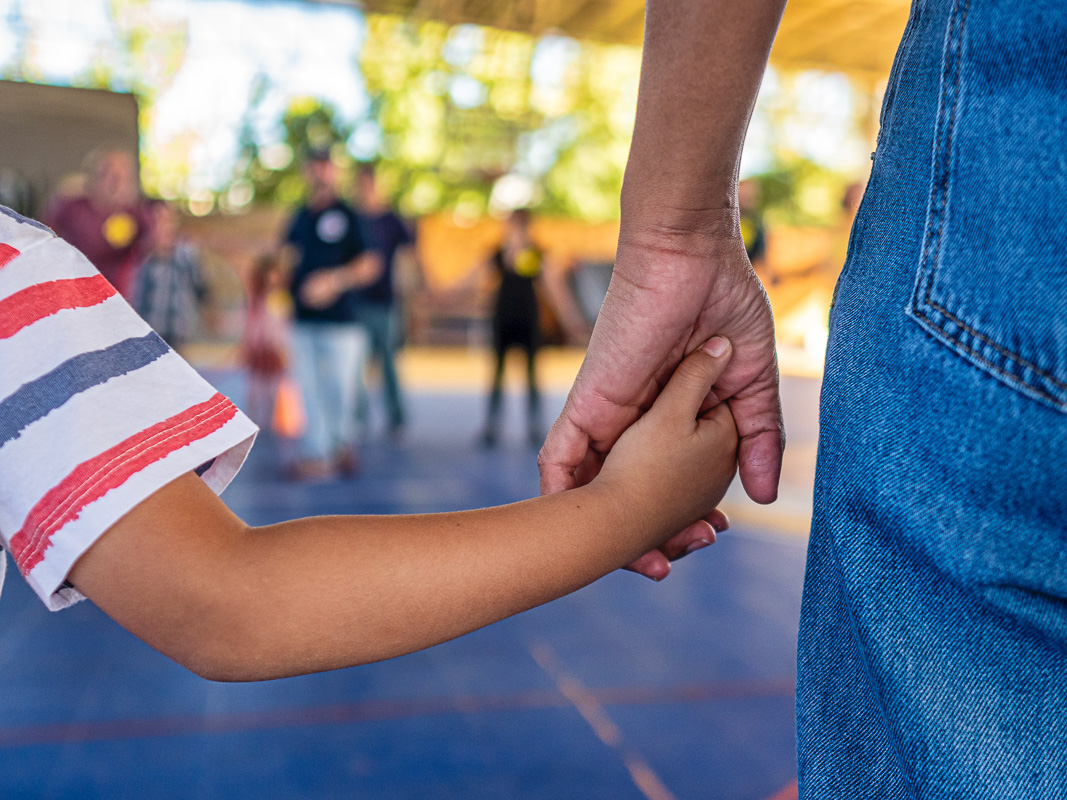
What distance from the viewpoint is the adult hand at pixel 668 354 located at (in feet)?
2.47

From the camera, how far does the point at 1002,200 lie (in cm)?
48

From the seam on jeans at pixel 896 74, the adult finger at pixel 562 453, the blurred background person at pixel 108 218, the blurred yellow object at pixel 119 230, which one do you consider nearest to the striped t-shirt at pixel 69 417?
the adult finger at pixel 562 453

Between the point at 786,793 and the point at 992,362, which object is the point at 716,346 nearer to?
the point at 992,362

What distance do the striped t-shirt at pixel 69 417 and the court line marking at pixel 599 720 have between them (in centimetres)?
142

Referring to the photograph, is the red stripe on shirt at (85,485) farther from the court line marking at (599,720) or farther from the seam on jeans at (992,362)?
the court line marking at (599,720)

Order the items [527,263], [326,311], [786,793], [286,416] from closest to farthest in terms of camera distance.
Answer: [786,793]
[326,311]
[527,263]
[286,416]

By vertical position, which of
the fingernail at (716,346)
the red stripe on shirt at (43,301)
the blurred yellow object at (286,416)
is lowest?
the blurred yellow object at (286,416)

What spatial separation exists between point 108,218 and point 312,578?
16.3ft

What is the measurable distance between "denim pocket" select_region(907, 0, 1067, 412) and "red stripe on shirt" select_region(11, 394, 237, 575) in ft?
1.67

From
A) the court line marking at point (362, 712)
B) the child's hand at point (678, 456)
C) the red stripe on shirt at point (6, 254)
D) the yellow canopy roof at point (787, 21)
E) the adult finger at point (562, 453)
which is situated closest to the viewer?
the red stripe on shirt at point (6, 254)

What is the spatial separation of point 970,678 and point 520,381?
949cm

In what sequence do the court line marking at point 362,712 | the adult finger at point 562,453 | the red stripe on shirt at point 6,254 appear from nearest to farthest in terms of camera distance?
the red stripe on shirt at point 6,254
the adult finger at point 562,453
the court line marking at point 362,712

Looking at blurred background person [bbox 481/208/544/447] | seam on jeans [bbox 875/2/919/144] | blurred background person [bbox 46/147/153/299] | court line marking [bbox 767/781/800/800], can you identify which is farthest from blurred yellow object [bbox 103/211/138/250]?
seam on jeans [bbox 875/2/919/144]

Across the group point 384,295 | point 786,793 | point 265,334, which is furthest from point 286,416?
point 786,793
